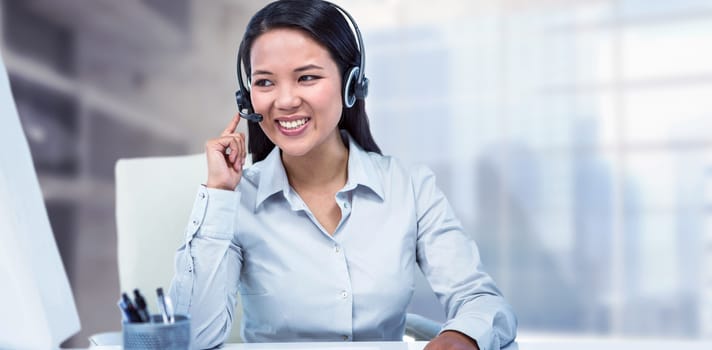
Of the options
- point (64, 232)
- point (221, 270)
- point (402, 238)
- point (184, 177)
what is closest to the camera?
point (221, 270)

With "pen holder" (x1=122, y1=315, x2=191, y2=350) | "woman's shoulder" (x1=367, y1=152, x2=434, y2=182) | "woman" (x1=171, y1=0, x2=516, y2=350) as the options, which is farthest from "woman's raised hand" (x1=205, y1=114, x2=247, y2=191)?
"pen holder" (x1=122, y1=315, x2=191, y2=350)

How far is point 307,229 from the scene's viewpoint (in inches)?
48.0

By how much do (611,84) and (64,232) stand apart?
9.85ft

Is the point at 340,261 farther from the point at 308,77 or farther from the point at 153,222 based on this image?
the point at 153,222

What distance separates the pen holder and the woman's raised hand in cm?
43

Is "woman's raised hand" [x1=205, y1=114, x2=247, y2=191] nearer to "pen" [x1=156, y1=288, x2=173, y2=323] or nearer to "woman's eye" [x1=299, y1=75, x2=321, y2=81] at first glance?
"woman's eye" [x1=299, y1=75, x2=321, y2=81]

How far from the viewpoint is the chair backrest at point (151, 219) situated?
1.39 m

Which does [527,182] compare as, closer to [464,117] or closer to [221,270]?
[464,117]

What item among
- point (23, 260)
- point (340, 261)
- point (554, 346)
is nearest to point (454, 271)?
point (340, 261)

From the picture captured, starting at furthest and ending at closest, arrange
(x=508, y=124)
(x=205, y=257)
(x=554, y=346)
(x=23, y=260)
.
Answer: (x=508, y=124) → (x=205, y=257) → (x=554, y=346) → (x=23, y=260)

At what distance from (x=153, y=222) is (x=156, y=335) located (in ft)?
2.49

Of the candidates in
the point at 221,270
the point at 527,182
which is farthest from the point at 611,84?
the point at 221,270

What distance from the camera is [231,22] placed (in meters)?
3.64

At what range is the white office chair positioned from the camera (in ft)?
4.57
